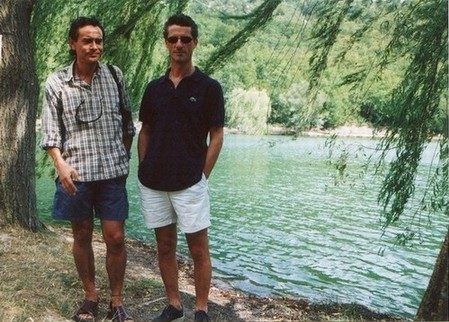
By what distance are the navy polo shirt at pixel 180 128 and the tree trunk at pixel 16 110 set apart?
99.3 inches

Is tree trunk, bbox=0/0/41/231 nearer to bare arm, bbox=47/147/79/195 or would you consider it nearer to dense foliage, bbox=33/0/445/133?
dense foliage, bbox=33/0/445/133

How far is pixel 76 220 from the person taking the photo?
9.37 ft

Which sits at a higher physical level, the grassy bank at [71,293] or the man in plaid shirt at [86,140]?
the man in plaid shirt at [86,140]

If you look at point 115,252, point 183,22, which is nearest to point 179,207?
point 115,252

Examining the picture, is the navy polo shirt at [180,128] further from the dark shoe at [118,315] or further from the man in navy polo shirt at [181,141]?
the dark shoe at [118,315]

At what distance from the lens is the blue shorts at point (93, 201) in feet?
9.20

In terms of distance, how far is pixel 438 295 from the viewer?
2.13m

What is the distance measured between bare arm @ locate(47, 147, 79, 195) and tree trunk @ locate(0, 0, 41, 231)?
2338mm

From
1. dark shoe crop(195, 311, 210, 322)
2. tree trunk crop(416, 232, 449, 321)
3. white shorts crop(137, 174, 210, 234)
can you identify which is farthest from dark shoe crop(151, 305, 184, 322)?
tree trunk crop(416, 232, 449, 321)

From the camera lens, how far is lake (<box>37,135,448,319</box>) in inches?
245

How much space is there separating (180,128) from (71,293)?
1.41 meters

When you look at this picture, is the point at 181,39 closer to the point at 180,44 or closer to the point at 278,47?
the point at 180,44

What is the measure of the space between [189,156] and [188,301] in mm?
1494

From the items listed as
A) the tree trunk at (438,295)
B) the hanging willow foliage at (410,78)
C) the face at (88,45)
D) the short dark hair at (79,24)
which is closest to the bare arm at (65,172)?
the face at (88,45)
